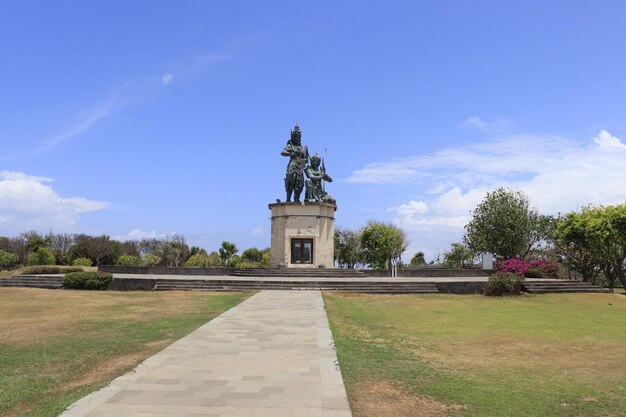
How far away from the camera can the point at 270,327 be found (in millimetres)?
12023

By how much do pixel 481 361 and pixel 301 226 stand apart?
25318 millimetres

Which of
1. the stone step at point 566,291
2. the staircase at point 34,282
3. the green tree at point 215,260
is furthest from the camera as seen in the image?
the green tree at point 215,260

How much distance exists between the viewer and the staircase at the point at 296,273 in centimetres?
3058

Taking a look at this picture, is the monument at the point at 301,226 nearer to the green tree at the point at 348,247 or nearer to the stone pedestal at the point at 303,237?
the stone pedestal at the point at 303,237

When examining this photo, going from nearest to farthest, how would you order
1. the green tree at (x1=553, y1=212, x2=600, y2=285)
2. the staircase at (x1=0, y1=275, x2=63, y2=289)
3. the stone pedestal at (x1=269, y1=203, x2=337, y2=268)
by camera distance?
the staircase at (x1=0, y1=275, x2=63, y2=289) < the green tree at (x1=553, y1=212, x2=600, y2=285) < the stone pedestal at (x1=269, y1=203, x2=337, y2=268)

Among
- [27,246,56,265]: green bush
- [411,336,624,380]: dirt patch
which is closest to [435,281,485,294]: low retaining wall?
[411,336,624,380]: dirt patch

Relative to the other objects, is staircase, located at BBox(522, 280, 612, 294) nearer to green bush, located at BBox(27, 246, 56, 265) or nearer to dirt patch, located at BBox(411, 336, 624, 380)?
dirt patch, located at BBox(411, 336, 624, 380)

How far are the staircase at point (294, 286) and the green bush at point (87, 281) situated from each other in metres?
2.51

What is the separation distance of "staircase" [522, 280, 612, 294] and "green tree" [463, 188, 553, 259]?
51.5 ft

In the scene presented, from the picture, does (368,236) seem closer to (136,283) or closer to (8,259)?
(136,283)

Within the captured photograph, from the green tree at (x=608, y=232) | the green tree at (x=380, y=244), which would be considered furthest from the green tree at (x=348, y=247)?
the green tree at (x=608, y=232)

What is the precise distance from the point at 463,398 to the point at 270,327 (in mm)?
6207

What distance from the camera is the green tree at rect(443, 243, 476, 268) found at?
55.5 m

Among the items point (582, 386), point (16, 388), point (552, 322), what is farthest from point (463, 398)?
point (552, 322)
